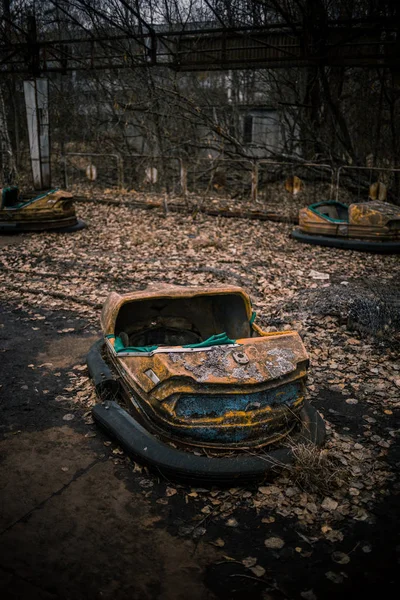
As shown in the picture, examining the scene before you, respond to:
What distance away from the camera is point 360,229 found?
852 centimetres

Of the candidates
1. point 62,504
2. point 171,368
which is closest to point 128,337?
point 171,368

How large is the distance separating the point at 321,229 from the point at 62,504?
7177 millimetres

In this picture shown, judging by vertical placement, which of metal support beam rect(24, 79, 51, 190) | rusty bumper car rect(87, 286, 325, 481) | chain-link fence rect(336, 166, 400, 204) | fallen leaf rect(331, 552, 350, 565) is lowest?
fallen leaf rect(331, 552, 350, 565)

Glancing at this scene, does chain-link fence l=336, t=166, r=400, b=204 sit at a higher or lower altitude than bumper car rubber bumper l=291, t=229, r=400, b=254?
higher

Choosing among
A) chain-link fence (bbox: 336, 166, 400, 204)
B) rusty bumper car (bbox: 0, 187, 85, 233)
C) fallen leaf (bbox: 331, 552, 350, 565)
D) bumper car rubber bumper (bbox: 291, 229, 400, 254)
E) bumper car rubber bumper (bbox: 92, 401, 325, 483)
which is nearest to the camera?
fallen leaf (bbox: 331, 552, 350, 565)

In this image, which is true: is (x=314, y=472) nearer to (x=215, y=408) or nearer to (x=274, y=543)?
(x=274, y=543)

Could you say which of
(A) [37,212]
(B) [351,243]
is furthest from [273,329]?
(A) [37,212]

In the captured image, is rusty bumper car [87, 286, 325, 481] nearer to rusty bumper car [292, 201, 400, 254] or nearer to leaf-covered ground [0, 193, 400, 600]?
leaf-covered ground [0, 193, 400, 600]

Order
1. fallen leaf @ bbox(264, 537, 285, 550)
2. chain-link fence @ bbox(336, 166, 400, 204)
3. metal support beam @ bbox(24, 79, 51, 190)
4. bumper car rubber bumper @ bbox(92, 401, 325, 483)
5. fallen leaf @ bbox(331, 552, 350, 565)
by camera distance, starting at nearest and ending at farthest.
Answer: fallen leaf @ bbox(331, 552, 350, 565), fallen leaf @ bbox(264, 537, 285, 550), bumper car rubber bumper @ bbox(92, 401, 325, 483), chain-link fence @ bbox(336, 166, 400, 204), metal support beam @ bbox(24, 79, 51, 190)

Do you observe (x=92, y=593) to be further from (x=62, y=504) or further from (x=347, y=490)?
(x=347, y=490)

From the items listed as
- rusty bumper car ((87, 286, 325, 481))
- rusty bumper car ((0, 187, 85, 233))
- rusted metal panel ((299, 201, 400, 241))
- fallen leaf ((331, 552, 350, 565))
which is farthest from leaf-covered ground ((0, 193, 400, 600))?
rusted metal panel ((299, 201, 400, 241))

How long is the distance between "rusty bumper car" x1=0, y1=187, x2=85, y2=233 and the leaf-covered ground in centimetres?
26

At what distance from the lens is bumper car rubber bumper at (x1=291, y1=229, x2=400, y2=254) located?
27.2 feet

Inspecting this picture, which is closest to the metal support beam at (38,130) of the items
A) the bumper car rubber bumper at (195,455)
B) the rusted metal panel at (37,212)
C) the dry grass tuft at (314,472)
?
the rusted metal panel at (37,212)
